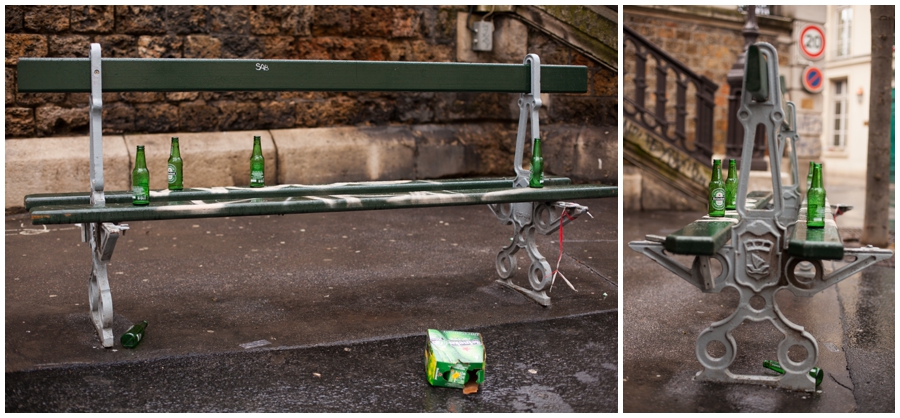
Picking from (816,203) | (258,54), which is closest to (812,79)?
(258,54)

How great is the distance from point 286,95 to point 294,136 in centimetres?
42

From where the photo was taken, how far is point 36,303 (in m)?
4.81

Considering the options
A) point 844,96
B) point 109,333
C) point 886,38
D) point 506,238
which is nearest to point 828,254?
point 109,333

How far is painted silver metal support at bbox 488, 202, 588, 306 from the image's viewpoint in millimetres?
4996

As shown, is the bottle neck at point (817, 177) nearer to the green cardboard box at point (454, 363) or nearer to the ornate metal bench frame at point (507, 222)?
the ornate metal bench frame at point (507, 222)

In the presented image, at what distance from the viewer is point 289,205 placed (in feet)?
14.0

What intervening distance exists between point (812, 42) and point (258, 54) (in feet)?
34.3

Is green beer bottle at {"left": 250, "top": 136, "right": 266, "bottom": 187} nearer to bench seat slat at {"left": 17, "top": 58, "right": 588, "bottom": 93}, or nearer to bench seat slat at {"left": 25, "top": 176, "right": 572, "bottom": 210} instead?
bench seat slat at {"left": 25, "top": 176, "right": 572, "bottom": 210}

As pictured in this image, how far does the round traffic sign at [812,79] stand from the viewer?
48.5 feet

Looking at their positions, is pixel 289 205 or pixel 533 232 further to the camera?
pixel 533 232

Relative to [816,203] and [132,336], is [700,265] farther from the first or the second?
[132,336]

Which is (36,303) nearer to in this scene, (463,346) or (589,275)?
(463,346)

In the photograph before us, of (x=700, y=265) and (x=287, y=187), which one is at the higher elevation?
(x=287, y=187)

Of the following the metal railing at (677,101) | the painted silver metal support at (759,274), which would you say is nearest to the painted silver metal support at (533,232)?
the painted silver metal support at (759,274)
